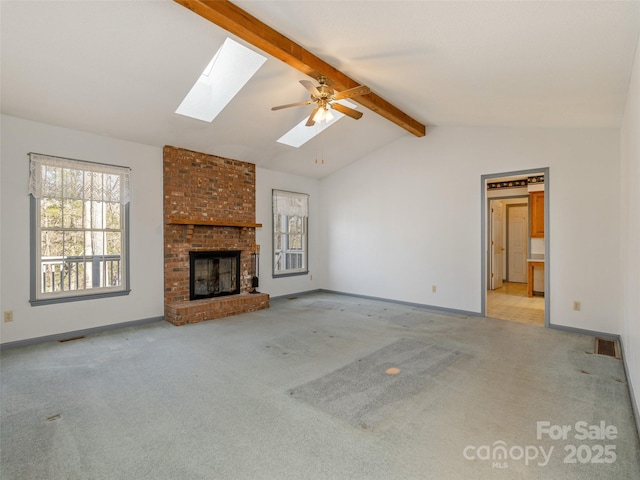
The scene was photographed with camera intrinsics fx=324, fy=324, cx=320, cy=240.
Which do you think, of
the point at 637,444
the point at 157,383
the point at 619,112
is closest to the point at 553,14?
the point at 619,112

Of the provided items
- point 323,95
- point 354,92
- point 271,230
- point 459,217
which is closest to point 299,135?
point 271,230

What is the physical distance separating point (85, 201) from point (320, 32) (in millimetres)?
3847

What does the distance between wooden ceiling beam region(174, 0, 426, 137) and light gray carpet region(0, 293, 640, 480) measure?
10.1ft

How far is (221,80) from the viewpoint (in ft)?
14.3

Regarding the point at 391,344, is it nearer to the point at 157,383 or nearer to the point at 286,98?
the point at 157,383

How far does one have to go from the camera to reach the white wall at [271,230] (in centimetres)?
657

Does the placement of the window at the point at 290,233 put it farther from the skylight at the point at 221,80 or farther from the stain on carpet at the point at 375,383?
the stain on carpet at the point at 375,383

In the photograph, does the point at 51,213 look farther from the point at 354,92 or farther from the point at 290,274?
the point at 290,274

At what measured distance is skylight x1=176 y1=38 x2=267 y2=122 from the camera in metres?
3.91

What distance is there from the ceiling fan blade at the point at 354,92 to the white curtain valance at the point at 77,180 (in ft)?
11.0

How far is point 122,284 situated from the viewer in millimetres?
4781

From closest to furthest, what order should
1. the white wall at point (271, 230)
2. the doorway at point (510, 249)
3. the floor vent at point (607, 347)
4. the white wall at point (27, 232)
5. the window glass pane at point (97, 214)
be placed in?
the floor vent at point (607, 347)
the white wall at point (27, 232)
the window glass pane at point (97, 214)
the doorway at point (510, 249)
the white wall at point (271, 230)

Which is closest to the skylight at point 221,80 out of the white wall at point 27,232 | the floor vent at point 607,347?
the white wall at point 27,232

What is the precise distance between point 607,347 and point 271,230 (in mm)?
5482
